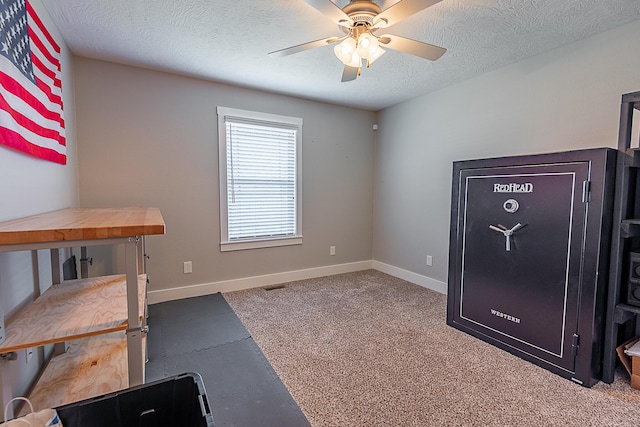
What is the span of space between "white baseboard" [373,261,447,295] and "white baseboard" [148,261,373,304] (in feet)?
0.85

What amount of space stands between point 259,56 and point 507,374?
314 cm

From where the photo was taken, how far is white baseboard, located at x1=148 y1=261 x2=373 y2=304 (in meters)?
3.25

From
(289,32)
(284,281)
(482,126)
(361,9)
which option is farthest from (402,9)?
(284,281)

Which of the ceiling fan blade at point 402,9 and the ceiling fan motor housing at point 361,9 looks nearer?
the ceiling fan blade at point 402,9

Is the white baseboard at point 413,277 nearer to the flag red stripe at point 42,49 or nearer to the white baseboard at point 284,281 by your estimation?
the white baseboard at point 284,281

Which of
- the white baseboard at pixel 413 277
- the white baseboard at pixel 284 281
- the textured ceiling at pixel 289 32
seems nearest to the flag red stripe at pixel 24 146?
the textured ceiling at pixel 289 32

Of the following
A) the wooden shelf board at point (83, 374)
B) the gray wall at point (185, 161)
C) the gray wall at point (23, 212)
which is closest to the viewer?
the gray wall at point (23, 212)

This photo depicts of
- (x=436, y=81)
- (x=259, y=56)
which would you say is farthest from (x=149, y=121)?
(x=436, y=81)

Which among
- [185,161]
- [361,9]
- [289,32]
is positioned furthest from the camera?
[185,161]

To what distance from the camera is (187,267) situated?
335 cm

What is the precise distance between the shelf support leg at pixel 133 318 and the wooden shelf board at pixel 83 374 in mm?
415

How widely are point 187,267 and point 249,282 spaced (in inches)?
29.6

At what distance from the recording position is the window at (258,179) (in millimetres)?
3498

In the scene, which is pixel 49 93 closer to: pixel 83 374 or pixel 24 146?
pixel 24 146
